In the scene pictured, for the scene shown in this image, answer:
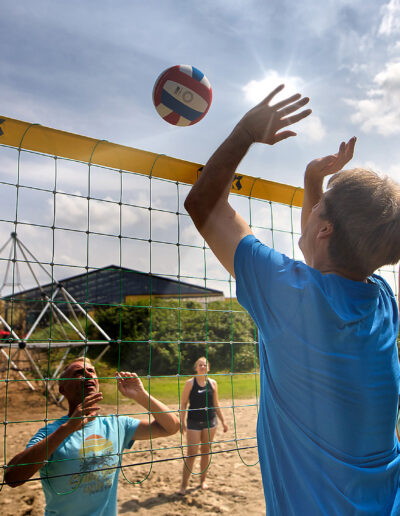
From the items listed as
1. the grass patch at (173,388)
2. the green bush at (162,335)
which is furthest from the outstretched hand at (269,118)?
the green bush at (162,335)

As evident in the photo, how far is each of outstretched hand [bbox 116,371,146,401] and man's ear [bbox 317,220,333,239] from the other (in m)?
1.62

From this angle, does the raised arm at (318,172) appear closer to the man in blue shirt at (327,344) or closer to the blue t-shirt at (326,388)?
the man in blue shirt at (327,344)

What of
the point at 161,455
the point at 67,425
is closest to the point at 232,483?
the point at 161,455

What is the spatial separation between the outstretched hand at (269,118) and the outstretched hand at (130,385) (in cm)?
163

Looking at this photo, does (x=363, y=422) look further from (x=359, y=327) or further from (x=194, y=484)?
(x=194, y=484)

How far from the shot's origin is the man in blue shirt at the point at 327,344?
0.84 m

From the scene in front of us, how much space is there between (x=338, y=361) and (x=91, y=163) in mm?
2014

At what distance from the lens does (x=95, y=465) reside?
2217mm

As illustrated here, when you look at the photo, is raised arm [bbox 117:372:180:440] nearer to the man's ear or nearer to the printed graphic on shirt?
the printed graphic on shirt

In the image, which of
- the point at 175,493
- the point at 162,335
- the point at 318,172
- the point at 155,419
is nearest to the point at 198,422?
the point at 175,493

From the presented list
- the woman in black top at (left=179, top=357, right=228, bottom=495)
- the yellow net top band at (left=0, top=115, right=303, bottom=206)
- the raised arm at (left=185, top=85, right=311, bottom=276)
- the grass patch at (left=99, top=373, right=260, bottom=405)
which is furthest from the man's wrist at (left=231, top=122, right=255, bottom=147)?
the grass patch at (left=99, top=373, right=260, bottom=405)

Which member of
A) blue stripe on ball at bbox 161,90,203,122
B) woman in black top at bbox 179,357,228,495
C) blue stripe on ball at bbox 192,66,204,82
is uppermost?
blue stripe on ball at bbox 192,66,204,82

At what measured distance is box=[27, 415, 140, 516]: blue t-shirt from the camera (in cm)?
210

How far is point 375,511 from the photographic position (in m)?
0.82
